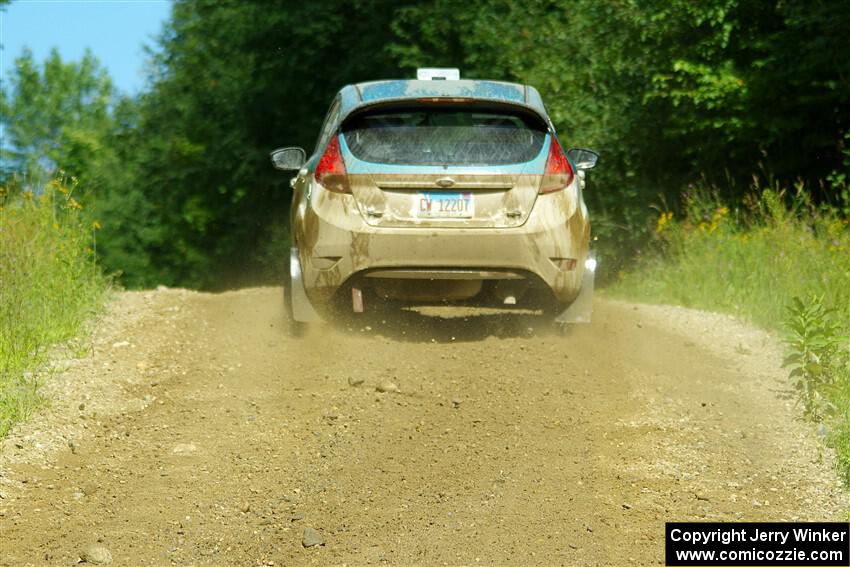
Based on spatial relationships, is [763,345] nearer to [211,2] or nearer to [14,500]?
[14,500]

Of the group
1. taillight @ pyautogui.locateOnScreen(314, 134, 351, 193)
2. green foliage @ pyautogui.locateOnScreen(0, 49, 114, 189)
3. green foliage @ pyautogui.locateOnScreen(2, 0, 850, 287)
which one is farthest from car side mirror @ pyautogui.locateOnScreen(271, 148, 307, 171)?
green foliage @ pyautogui.locateOnScreen(0, 49, 114, 189)

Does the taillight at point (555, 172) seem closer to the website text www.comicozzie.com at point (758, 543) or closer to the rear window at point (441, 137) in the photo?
the rear window at point (441, 137)

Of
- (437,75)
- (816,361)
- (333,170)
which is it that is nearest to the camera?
(816,361)

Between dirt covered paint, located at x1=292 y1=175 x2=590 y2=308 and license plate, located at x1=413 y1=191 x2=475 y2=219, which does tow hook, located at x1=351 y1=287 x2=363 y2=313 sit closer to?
dirt covered paint, located at x1=292 y1=175 x2=590 y2=308

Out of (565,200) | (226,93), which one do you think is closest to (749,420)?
(565,200)

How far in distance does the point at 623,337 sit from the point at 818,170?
8154 millimetres

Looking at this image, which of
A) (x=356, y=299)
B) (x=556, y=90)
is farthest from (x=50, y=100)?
(x=356, y=299)

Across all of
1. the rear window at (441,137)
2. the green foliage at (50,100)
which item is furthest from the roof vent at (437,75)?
the green foliage at (50,100)

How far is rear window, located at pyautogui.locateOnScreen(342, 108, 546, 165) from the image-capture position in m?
9.23

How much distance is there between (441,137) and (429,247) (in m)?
0.84

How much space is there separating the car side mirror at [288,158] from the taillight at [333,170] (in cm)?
98

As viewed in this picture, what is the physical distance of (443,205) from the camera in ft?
30.1

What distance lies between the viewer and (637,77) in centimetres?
2039

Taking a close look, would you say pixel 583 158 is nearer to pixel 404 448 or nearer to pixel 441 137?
pixel 441 137
